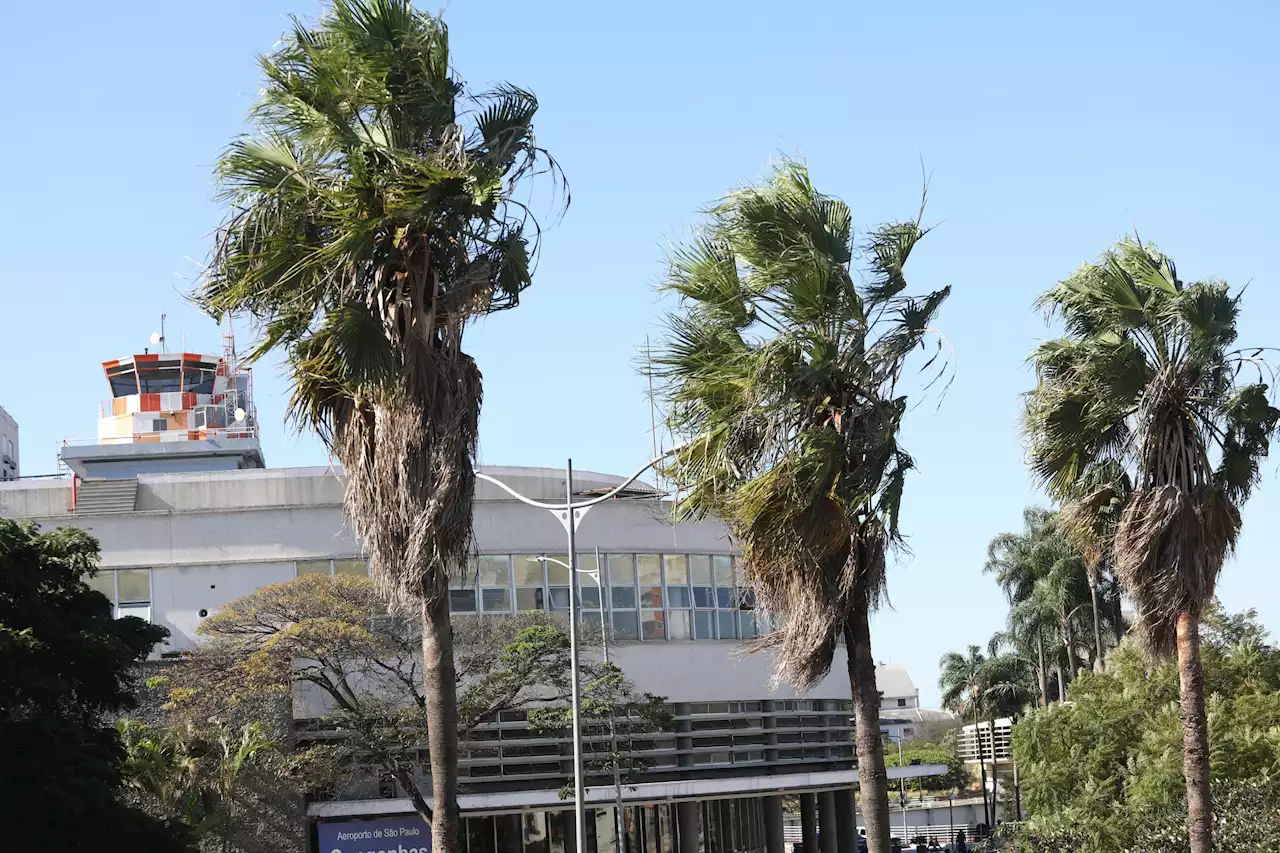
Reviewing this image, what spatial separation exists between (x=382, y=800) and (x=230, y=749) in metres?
4.71

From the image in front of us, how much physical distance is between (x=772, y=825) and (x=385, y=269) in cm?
3777

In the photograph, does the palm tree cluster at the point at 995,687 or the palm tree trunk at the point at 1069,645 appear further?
the palm tree cluster at the point at 995,687

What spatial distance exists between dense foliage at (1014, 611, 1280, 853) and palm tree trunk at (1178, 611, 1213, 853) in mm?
3952

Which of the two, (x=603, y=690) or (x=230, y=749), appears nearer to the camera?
(x=230, y=749)

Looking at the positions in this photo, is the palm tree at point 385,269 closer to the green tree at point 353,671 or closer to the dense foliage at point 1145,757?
the dense foliage at point 1145,757

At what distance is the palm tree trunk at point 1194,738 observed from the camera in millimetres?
19234

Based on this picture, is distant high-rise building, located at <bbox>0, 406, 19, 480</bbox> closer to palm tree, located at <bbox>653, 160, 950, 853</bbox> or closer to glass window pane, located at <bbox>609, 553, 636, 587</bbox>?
glass window pane, located at <bbox>609, 553, 636, 587</bbox>

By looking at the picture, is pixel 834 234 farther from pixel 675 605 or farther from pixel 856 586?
pixel 675 605

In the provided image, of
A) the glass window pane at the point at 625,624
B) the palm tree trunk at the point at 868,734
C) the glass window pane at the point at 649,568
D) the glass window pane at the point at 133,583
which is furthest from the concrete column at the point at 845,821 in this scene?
the palm tree trunk at the point at 868,734

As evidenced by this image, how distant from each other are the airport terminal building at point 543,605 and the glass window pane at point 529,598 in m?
0.04

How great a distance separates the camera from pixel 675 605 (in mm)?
44438

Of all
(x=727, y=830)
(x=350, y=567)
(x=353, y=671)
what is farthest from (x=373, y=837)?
(x=727, y=830)

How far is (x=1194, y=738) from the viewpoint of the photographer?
1944 centimetres

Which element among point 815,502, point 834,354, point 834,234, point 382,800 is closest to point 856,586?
point 815,502
